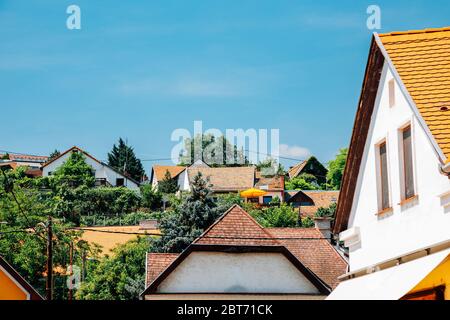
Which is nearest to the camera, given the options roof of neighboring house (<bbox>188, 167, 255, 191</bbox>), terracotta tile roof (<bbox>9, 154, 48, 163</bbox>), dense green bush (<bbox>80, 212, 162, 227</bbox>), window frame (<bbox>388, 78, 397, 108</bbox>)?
window frame (<bbox>388, 78, 397, 108</bbox>)

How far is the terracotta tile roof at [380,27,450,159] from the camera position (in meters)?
13.3

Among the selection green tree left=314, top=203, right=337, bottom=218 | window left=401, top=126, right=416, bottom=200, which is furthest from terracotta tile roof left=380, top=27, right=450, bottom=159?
green tree left=314, top=203, right=337, bottom=218

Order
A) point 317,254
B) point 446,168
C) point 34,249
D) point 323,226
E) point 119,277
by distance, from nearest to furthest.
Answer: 1. point 446,168
2. point 317,254
3. point 323,226
4. point 119,277
5. point 34,249

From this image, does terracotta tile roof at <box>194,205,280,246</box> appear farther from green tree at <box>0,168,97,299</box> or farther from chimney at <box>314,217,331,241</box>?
green tree at <box>0,168,97,299</box>

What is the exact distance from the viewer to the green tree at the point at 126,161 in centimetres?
13375

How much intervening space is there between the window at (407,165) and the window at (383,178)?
103 cm

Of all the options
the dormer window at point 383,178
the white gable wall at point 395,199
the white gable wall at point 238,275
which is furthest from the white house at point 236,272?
the dormer window at point 383,178

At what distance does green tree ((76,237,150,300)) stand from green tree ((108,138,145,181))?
242 ft

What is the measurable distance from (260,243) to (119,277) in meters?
24.5

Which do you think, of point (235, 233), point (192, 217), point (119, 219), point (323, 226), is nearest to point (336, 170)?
point (119, 219)

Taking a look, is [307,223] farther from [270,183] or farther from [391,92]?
[391,92]

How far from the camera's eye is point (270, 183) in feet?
361
